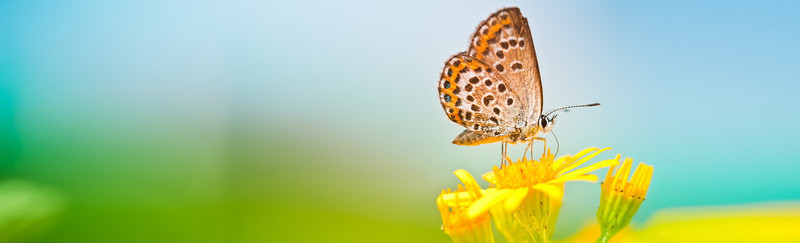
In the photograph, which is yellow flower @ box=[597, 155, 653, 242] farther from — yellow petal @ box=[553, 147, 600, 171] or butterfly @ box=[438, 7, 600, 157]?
butterfly @ box=[438, 7, 600, 157]

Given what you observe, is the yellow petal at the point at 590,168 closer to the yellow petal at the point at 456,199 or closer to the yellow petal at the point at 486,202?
the yellow petal at the point at 486,202

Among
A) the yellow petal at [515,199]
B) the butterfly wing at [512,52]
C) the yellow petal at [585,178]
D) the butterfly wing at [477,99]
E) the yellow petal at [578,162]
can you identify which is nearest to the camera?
the yellow petal at [585,178]

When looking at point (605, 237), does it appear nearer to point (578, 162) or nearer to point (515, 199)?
point (578, 162)

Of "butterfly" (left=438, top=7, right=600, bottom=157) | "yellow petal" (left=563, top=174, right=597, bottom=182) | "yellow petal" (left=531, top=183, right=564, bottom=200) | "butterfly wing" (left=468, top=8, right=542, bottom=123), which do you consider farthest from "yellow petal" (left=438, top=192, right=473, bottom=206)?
"butterfly wing" (left=468, top=8, right=542, bottom=123)

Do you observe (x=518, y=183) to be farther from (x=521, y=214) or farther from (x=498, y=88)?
(x=498, y=88)

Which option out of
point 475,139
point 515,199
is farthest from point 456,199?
point 475,139

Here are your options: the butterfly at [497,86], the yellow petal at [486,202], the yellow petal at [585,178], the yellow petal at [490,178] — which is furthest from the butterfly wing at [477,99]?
the yellow petal at [585,178]
